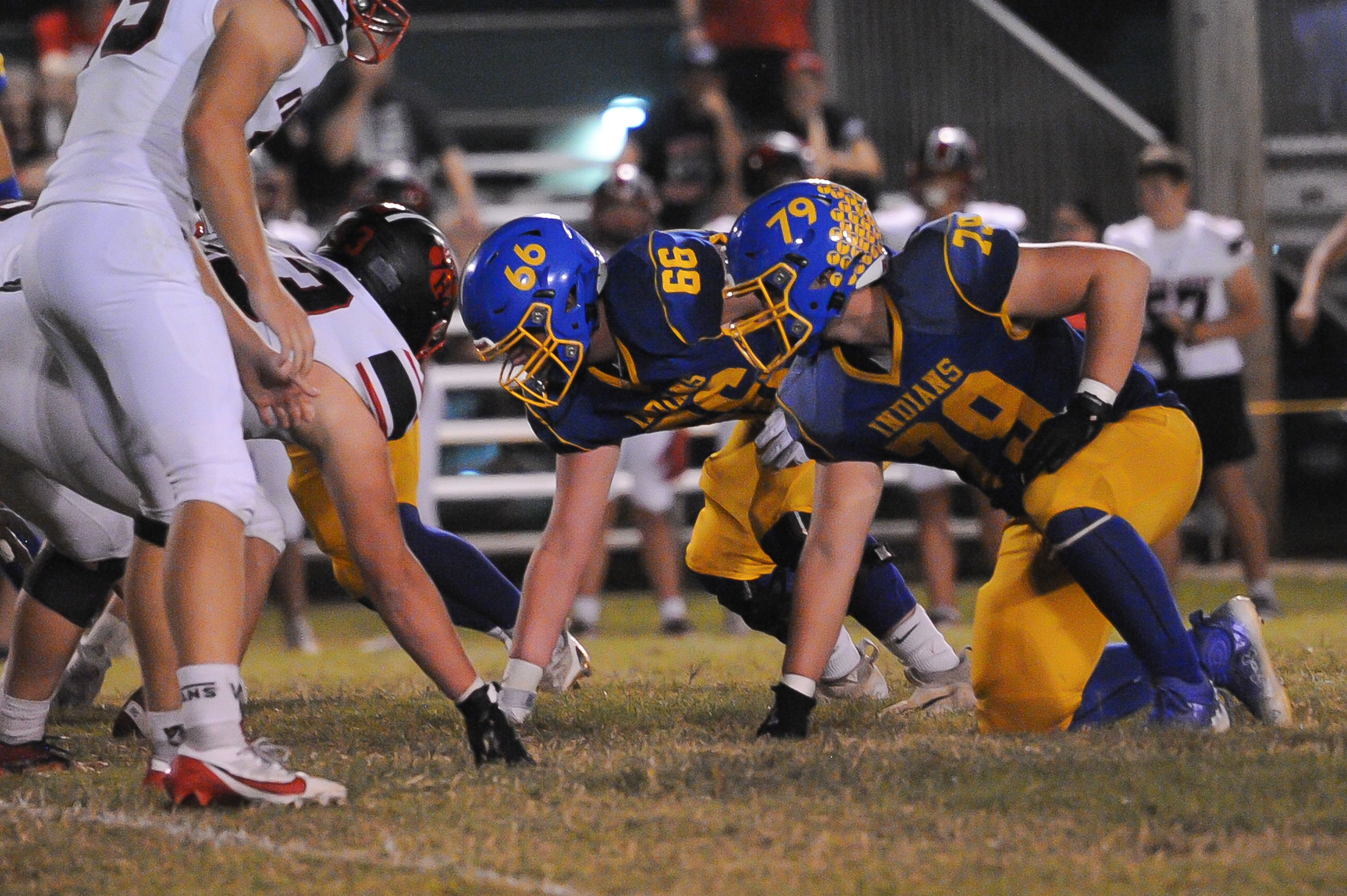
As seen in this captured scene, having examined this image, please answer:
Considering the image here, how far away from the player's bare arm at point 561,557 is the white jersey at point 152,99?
1.24 metres

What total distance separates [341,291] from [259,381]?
47cm

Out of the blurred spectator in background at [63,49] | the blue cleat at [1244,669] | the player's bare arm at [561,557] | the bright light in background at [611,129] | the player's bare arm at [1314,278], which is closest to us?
the blue cleat at [1244,669]

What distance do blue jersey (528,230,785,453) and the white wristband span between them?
79 centimetres

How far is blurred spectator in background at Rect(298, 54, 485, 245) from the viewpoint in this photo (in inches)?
384

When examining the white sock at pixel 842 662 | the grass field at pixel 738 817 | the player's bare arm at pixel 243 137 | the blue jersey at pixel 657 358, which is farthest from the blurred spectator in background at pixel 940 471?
the player's bare arm at pixel 243 137

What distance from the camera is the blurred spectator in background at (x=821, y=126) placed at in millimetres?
9383

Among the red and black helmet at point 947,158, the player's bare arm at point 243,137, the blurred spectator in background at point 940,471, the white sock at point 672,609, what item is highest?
the player's bare arm at point 243,137

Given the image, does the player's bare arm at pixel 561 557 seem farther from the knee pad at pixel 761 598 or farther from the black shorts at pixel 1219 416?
the black shorts at pixel 1219 416

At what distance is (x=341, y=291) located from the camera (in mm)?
3969

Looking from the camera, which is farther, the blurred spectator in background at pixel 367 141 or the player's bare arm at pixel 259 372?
the blurred spectator in background at pixel 367 141

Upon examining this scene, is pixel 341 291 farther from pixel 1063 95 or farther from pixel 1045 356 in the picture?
pixel 1063 95

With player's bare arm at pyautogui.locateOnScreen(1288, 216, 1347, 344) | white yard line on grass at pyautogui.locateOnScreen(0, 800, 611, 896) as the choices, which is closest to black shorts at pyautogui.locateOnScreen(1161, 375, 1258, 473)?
player's bare arm at pyautogui.locateOnScreen(1288, 216, 1347, 344)

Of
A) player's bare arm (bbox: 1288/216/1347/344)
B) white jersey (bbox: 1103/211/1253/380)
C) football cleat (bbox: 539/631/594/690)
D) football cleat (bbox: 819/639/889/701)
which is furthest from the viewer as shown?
white jersey (bbox: 1103/211/1253/380)

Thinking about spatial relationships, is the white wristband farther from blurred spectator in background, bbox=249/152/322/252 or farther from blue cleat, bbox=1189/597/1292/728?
blurred spectator in background, bbox=249/152/322/252
